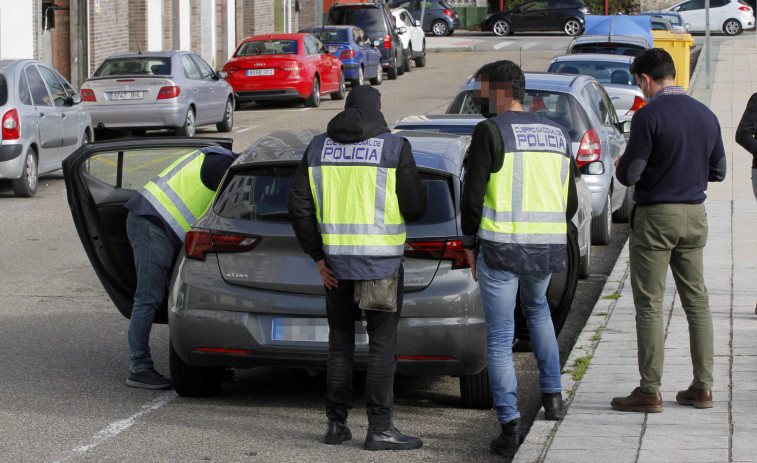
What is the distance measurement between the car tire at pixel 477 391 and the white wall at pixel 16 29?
19447 mm

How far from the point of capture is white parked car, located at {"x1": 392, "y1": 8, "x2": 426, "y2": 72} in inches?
1428

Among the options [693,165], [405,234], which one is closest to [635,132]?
[693,165]

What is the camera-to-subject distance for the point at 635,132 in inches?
225

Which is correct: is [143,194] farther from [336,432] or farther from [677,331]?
[677,331]

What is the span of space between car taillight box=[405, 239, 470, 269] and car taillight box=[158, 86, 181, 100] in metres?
14.0

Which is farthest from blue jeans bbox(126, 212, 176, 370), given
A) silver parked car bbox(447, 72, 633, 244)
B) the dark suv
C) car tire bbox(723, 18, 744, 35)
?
car tire bbox(723, 18, 744, 35)

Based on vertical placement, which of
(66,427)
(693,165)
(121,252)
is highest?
(693,165)

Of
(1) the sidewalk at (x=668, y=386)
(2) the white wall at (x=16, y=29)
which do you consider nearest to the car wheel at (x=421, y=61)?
(2) the white wall at (x=16, y=29)

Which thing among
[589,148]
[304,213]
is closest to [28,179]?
[589,148]

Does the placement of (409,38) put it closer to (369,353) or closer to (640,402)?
(640,402)

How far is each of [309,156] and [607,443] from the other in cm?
189

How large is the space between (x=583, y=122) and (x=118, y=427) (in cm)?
602

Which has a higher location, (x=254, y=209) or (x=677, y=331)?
(x=254, y=209)

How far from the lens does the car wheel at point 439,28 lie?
5319 centimetres
